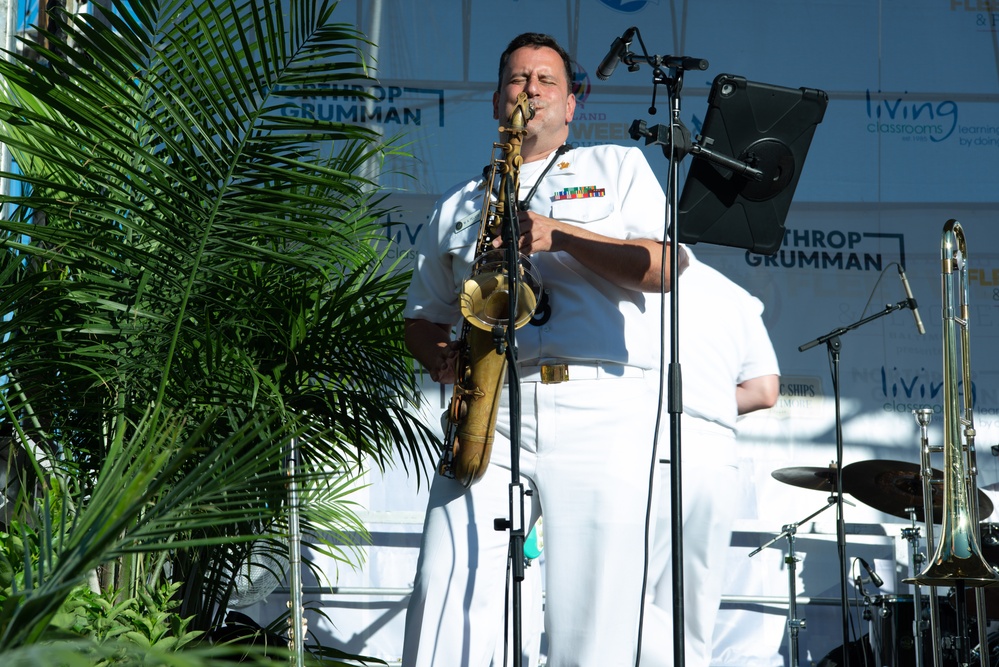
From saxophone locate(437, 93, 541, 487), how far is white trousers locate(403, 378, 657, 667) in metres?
0.05

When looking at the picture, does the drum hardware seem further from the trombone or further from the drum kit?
the trombone

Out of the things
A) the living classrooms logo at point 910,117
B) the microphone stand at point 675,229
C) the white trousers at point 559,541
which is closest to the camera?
the microphone stand at point 675,229

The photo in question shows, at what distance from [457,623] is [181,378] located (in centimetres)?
120

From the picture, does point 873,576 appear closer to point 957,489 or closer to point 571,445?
point 957,489

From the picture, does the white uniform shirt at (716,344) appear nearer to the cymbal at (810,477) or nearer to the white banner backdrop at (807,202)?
the cymbal at (810,477)

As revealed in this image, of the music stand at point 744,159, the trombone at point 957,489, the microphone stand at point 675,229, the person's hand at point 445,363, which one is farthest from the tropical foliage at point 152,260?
the trombone at point 957,489

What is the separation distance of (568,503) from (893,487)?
128 inches

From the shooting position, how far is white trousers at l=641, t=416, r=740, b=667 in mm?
3004

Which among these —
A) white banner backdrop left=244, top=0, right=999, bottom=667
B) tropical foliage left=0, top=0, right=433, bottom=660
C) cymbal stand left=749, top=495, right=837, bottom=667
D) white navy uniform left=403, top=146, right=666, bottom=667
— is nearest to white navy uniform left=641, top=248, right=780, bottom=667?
white navy uniform left=403, top=146, right=666, bottom=667

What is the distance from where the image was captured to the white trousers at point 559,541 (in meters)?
2.51

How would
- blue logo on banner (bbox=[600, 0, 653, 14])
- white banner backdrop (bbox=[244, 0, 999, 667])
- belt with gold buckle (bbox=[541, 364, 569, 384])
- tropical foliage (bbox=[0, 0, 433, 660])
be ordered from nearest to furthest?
belt with gold buckle (bbox=[541, 364, 569, 384]) < tropical foliage (bbox=[0, 0, 433, 660]) < white banner backdrop (bbox=[244, 0, 999, 667]) < blue logo on banner (bbox=[600, 0, 653, 14])

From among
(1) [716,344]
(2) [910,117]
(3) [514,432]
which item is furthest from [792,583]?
(3) [514,432]

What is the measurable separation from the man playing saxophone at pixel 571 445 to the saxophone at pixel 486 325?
0.15 ft

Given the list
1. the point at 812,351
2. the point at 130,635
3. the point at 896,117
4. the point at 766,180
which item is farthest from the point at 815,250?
the point at 130,635
